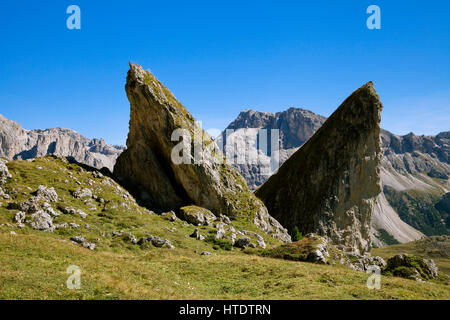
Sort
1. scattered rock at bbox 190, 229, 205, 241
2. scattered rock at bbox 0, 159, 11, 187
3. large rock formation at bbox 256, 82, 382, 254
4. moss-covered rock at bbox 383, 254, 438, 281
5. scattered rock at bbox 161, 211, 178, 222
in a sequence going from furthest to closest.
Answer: large rock formation at bbox 256, 82, 382, 254
scattered rock at bbox 161, 211, 178, 222
scattered rock at bbox 190, 229, 205, 241
scattered rock at bbox 0, 159, 11, 187
moss-covered rock at bbox 383, 254, 438, 281

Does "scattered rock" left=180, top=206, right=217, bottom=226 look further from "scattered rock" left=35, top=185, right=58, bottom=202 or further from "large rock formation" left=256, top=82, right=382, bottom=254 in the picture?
"large rock formation" left=256, top=82, right=382, bottom=254

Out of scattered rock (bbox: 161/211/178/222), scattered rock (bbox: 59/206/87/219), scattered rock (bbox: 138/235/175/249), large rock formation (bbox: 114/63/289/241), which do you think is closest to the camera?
scattered rock (bbox: 138/235/175/249)

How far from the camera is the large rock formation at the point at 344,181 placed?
7012cm

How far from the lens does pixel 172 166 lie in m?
59.9

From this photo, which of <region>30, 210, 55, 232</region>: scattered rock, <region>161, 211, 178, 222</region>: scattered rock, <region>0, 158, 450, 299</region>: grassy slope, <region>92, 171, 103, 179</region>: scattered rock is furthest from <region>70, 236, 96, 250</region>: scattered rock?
<region>92, 171, 103, 179</region>: scattered rock

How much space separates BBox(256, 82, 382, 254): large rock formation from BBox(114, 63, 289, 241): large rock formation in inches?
519

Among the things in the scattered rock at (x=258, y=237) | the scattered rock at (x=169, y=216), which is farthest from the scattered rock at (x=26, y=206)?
the scattered rock at (x=258, y=237)

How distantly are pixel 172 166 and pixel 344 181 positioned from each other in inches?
1663

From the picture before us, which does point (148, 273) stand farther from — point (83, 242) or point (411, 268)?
point (411, 268)

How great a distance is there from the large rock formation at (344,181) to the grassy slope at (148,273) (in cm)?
3541

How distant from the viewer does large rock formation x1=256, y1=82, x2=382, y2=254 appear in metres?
70.1

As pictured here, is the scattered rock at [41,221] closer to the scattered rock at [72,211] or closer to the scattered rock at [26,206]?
the scattered rock at [26,206]
